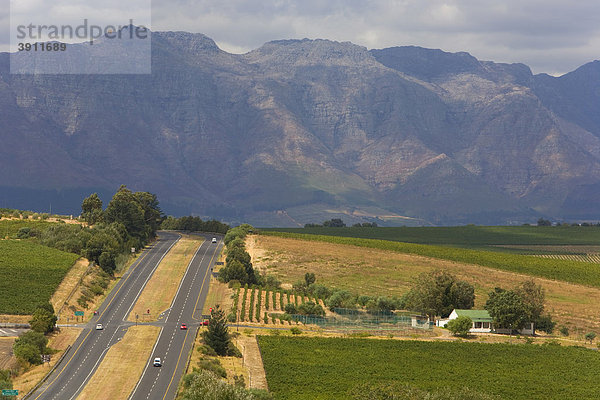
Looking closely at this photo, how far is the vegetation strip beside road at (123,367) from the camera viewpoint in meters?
103

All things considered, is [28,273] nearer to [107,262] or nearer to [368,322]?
[107,262]

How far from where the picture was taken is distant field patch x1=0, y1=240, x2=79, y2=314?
144 m

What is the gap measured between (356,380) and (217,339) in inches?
915

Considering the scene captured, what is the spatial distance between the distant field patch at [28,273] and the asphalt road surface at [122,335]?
10.5 metres

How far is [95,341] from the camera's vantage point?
127562mm

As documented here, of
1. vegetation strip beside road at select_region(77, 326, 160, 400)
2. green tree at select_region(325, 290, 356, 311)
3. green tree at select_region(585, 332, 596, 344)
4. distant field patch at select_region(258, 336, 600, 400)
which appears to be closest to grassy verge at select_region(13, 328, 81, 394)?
vegetation strip beside road at select_region(77, 326, 160, 400)

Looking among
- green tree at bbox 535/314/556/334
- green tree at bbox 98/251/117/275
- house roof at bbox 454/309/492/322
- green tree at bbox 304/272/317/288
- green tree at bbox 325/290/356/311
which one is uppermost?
green tree at bbox 98/251/117/275

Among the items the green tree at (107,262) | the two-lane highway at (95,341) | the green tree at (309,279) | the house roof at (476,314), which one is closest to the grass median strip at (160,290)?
the two-lane highway at (95,341)

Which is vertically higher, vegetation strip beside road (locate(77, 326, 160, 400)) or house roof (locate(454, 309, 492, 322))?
house roof (locate(454, 309, 492, 322))

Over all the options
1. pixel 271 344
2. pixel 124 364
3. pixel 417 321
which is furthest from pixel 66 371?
pixel 417 321

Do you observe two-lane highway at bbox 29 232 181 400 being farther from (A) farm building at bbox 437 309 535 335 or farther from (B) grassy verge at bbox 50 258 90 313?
(A) farm building at bbox 437 309 535 335

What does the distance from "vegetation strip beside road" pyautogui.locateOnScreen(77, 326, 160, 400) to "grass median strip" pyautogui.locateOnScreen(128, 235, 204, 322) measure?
11080 mm

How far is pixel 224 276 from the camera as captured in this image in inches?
6875

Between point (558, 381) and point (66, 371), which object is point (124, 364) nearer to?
point (66, 371)
